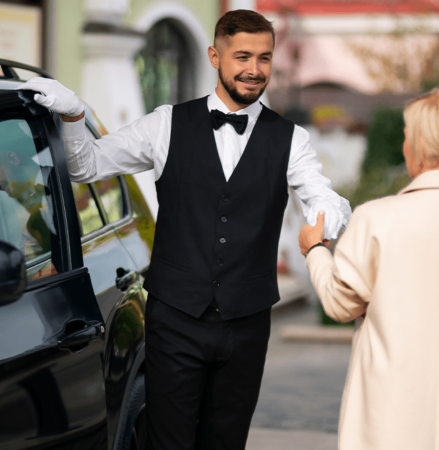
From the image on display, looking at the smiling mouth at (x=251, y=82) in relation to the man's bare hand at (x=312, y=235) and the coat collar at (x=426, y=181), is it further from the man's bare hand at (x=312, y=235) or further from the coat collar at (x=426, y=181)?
the coat collar at (x=426, y=181)

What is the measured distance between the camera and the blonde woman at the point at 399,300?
1908 mm

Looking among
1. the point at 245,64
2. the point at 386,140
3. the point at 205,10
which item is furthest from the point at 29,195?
the point at 386,140

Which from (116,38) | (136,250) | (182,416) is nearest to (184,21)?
(116,38)

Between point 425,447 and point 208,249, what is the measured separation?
0.88 m

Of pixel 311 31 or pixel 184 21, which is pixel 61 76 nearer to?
pixel 184 21

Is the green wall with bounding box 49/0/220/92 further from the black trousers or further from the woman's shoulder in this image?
the woman's shoulder

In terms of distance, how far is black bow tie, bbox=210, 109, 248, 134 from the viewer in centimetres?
254

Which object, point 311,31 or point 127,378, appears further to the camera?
point 311,31

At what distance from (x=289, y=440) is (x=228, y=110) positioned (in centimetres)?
250

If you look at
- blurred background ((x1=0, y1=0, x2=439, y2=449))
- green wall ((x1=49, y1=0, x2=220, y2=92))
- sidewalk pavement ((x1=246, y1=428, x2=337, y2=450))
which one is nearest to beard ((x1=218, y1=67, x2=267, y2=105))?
sidewalk pavement ((x1=246, y1=428, x2=337, y2=450))

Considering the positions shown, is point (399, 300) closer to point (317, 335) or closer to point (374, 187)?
point (317, 335)

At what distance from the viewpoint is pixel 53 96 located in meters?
2.20

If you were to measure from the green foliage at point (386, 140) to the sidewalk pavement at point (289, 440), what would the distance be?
10298mm

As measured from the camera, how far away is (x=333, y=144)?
20.2 metres
